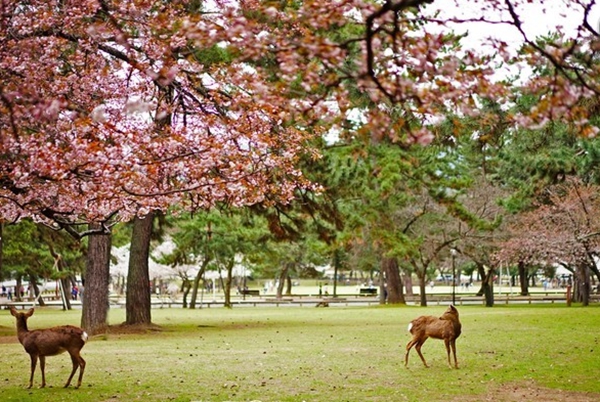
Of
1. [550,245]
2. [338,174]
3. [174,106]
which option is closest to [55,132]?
[174,106]

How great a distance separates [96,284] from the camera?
755 inches

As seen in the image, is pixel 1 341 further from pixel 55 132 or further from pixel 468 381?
pixel 468 381

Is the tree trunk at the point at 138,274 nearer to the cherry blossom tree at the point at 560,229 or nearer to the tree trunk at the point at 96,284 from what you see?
the tree trunk at the point at 96,284

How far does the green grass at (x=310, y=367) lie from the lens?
9.55m

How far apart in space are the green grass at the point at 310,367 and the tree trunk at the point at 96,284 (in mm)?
578

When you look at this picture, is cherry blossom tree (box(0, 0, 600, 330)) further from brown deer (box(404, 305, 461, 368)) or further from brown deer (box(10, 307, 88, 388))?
brown deer (box(404, 305, 461, 368))

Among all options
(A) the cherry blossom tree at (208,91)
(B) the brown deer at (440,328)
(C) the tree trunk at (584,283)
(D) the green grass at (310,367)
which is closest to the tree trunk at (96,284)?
(D) the green grass at (310,367)

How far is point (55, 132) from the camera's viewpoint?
923 cm

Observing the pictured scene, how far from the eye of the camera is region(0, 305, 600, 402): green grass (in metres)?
9.55

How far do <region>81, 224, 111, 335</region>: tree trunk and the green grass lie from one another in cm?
58

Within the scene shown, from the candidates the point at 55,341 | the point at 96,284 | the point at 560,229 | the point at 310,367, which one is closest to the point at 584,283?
the point at 560,229

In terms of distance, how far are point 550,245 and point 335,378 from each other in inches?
937

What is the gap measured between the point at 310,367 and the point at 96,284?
8761mm

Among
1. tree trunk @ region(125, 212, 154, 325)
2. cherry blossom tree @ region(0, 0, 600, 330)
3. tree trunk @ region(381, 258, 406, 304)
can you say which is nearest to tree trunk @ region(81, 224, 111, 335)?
tree trunk @ region(125, 212, 154, 325)
